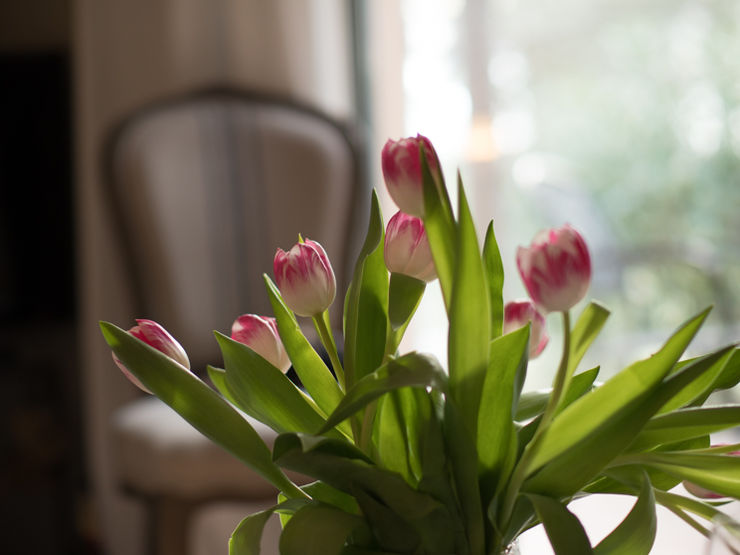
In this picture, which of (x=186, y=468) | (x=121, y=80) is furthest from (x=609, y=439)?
(x=121, y=80)

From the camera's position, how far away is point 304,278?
1.23 ft

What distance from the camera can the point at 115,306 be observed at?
2.04 metres

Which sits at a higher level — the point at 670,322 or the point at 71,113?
the point at 71,113

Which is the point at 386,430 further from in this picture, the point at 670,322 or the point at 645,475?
the point at 670,322

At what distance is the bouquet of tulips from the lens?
1.09 feet

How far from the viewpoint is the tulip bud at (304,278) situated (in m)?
0.37

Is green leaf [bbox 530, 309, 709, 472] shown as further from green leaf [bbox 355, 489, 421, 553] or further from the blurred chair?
the blurred chair

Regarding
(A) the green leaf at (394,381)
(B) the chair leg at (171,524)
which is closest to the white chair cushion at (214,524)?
(B) the chair leg at (171,524)

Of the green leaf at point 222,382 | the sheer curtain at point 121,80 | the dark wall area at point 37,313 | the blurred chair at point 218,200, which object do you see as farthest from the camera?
the dark wall area at point 37,313

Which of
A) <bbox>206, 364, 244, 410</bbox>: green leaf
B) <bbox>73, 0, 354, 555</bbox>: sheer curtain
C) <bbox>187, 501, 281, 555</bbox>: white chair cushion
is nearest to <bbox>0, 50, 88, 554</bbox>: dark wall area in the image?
<bbox>73, 0, 354, 555</bbox>: sheer curtain

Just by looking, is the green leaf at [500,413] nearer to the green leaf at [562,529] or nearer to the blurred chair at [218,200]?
the green leaf at [562,529]

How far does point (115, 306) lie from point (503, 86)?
1269mm

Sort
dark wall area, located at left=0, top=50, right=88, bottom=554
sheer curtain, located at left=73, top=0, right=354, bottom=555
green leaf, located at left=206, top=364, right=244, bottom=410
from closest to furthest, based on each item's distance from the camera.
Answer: green leaf, located at left=206, top=364, right=244, bottom=410 < sheer curtain, located at left=73, top=0, right=354, bottom=555 < dark wall area, located at left=0, top=50, right=88, bottom=554

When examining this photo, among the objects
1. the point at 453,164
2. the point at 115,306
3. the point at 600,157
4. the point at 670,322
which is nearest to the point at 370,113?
the point at 453,164
